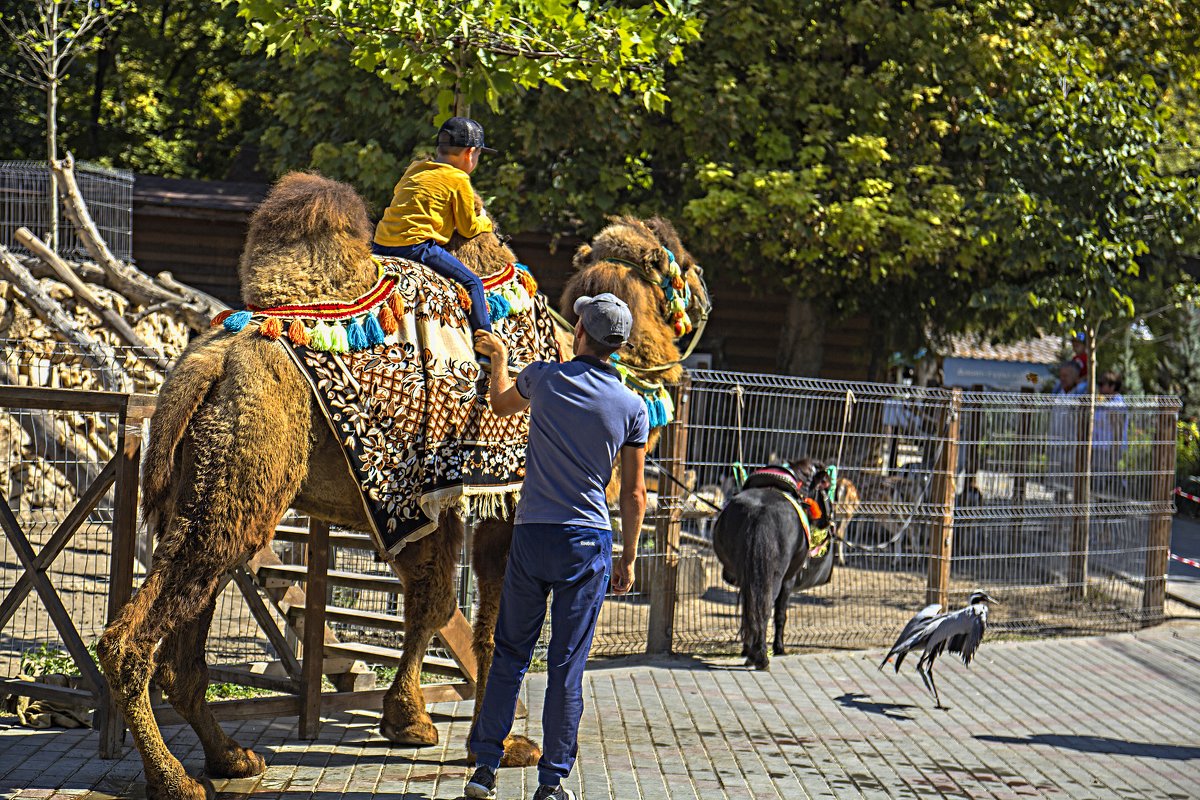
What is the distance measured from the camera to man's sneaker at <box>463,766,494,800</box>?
502cm

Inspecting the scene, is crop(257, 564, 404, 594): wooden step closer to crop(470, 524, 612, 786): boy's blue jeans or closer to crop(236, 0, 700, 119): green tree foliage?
crop(470, 524, 612, 786): boy's blue jeans

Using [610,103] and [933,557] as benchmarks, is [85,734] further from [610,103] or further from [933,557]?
[610,103]

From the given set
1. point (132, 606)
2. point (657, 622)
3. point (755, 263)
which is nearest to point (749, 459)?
point (657, 622)

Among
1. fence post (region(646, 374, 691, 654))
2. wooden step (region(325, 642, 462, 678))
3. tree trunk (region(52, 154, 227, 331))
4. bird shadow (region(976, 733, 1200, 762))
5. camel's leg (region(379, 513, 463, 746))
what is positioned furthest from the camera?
tree trunk (region(52, 154, 227, 331))

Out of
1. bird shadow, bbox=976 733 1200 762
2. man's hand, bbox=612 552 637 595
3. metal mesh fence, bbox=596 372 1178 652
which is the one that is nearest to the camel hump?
man's hand, bbox=612 552 637 595

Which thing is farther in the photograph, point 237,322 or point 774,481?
point 774,481

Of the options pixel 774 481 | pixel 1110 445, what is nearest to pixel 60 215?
pixel 774 481

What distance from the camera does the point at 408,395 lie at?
5586 mm

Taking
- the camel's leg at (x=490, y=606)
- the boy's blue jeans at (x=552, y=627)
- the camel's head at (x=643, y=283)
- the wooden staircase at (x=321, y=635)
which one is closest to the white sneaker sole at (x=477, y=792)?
the boy's blue jeans at (x=552, y=627)

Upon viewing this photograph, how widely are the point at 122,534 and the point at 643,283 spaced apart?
3.21 m

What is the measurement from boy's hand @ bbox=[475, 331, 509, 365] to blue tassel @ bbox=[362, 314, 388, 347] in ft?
1.61

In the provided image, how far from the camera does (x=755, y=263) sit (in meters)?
16.2

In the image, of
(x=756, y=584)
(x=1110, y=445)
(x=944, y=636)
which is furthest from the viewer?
(x=1110, y=445)

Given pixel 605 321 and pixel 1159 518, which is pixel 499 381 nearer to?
pixel 605 321
